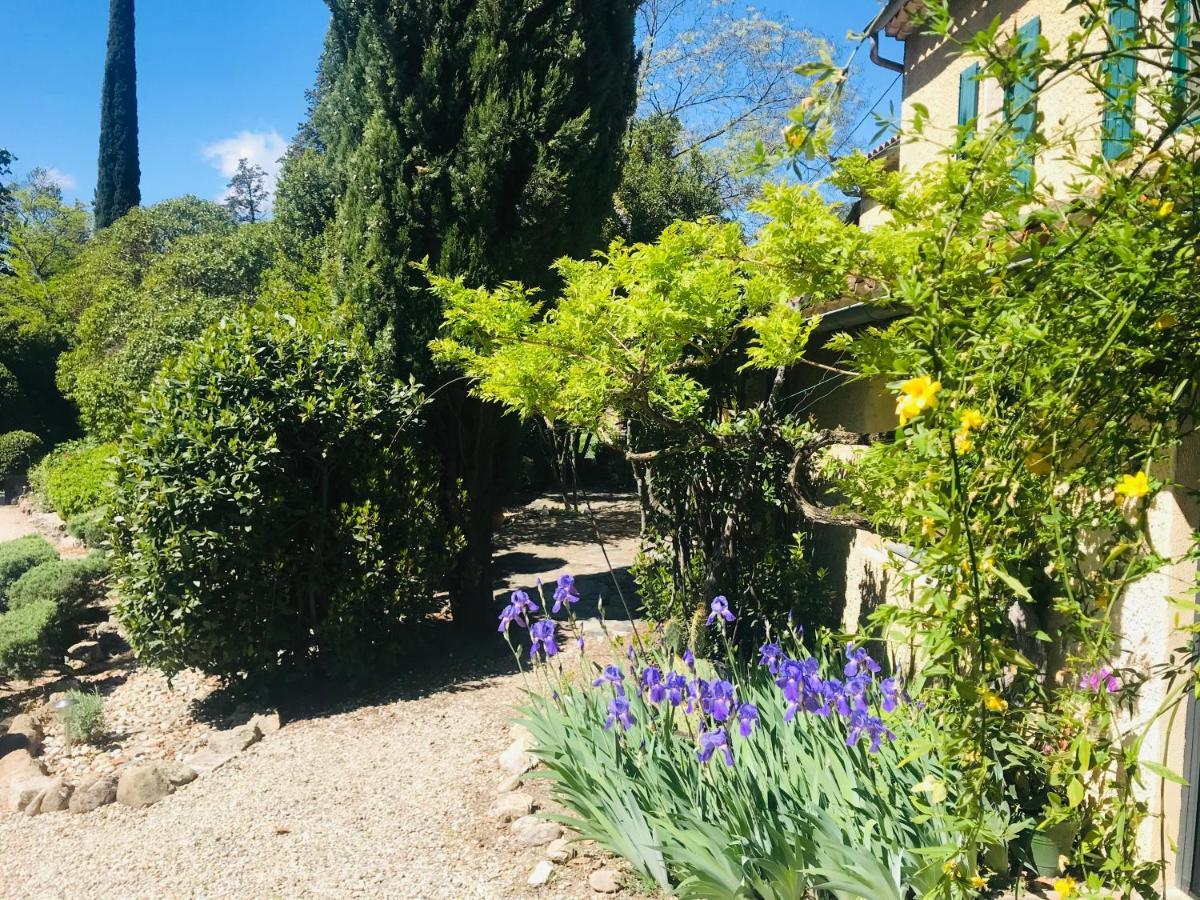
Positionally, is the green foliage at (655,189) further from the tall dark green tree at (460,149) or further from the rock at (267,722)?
the rock at (267,722)

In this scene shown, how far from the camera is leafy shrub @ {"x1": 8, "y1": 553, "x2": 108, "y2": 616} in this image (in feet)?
23.7

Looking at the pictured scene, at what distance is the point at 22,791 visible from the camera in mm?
4508

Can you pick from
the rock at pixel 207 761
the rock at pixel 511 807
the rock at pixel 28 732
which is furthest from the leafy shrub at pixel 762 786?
the rock at pixel 28 732

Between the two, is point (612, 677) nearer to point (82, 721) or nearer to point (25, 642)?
point (82, 721)

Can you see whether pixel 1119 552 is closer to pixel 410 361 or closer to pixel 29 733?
pixel 410 361

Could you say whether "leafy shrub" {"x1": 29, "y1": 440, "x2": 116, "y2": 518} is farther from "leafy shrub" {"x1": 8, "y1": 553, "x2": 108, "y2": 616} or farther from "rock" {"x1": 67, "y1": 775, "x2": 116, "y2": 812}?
"rock" {"x1": 67, "y1": 775, "x2": 116, "y2": 812}

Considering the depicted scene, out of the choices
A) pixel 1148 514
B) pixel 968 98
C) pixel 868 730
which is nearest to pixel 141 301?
pixel 968 98

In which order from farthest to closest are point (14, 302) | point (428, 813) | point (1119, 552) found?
1. point (14, 302)
2. point (428, 813)
3. point (1119, 552)

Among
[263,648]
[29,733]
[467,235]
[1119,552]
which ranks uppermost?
[467,235]

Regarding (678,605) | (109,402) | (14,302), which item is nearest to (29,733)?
(678,605)

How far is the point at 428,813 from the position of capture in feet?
12.7

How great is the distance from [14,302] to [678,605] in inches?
1180

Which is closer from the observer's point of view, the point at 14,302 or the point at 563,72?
the point at 563,72

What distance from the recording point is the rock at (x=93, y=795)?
4.39 metres
